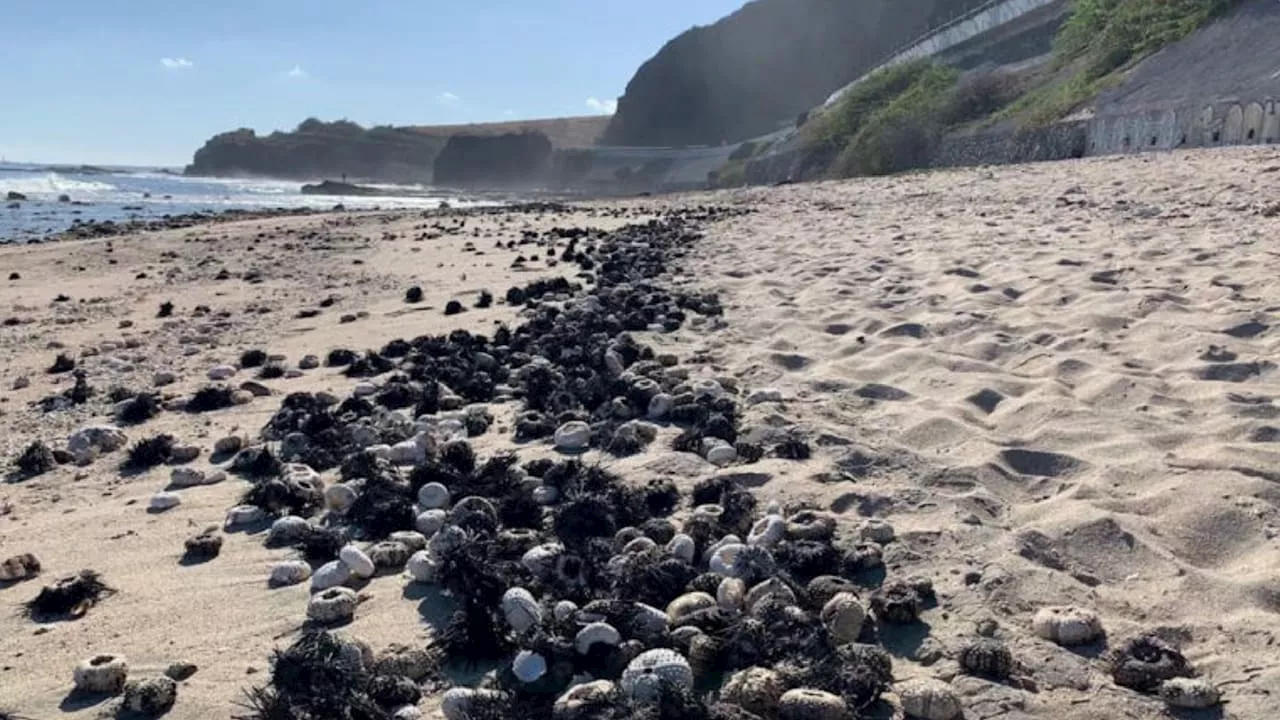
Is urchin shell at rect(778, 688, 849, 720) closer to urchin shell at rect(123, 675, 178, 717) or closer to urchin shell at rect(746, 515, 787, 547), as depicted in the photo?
urchin shell at rect(746, 515, 787, 547)

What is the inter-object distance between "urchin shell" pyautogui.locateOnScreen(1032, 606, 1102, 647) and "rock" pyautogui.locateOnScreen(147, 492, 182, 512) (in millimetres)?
3751

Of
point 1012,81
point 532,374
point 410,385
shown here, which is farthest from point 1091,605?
point 1012,81

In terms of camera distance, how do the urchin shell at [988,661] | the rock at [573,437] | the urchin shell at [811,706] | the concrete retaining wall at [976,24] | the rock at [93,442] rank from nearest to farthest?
the urchin shell at [811,706] < the urchin shell at [988,661] < the rock at [573,437] < the rock at [93,442] < the concrete retaining wall at [976,24]

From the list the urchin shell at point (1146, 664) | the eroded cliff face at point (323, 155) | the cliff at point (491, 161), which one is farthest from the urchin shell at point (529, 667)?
the eroded cliff face at point (323, 155)

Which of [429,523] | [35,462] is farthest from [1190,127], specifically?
[35,462]

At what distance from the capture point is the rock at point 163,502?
4.84 meters

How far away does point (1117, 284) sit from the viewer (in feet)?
25.2

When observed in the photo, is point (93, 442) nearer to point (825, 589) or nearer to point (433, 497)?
point (433, 497)

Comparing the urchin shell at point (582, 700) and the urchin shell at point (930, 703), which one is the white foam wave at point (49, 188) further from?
the urchin shell at point (930, 703)

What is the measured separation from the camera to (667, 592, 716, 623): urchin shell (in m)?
3.28

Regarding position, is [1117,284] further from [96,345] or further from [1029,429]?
[96,345]

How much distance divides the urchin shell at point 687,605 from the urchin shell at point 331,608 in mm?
1089

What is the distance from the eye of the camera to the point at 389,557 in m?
3.97

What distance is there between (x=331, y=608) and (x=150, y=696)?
2.17 feet
